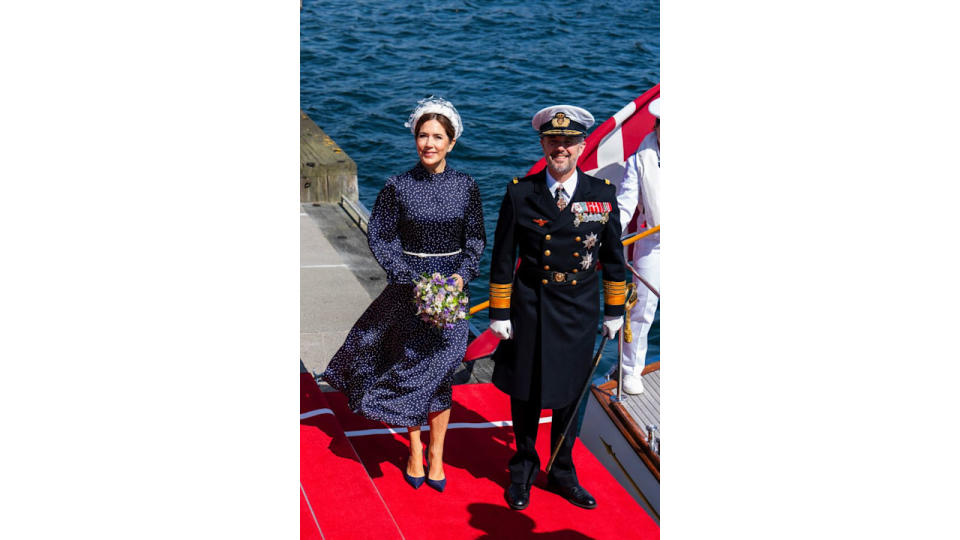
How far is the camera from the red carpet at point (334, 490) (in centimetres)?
446

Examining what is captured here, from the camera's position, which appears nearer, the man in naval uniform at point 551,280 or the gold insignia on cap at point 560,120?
the gold insignia on cap at point 560,120

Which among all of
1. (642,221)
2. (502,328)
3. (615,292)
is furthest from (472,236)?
(642,221)

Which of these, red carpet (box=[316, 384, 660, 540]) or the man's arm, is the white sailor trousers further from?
the man's arm

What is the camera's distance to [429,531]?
15.8 feet

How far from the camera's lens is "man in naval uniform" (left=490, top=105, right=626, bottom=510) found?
15.5ft

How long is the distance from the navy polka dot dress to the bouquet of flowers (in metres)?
0.09

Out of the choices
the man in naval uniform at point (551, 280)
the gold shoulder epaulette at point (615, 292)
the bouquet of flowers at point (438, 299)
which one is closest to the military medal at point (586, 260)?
the man in naval uniform at point (551, 280)

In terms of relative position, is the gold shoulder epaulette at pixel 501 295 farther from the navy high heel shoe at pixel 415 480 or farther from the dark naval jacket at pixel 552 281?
the navy high heel shoe at pixel 415 480

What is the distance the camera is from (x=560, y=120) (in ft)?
A: 15.0

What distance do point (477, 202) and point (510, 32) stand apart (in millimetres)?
24955

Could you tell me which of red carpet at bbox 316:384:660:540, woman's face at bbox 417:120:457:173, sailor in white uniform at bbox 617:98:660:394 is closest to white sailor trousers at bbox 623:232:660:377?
sailor in white uniform at bbox 617:98:660:394

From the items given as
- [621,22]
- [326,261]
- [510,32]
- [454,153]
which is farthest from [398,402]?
[621,22]

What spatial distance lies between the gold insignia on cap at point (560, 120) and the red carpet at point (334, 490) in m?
1.85

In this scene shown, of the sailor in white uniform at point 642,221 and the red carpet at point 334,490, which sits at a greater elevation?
the sailor in white uniform at point 642,221
